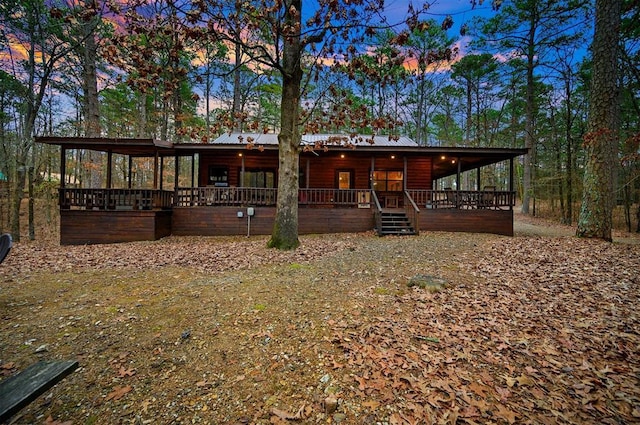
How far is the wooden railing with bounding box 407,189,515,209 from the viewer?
11.9 m

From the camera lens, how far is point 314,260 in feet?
20.7

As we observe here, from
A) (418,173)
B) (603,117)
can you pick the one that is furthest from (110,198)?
(603,117)

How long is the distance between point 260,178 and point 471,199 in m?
10.8

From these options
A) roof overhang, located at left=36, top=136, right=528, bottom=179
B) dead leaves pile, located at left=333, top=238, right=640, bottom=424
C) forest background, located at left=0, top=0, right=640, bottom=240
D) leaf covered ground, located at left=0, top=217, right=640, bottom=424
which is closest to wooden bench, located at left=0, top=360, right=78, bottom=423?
leaf covered ground, located at left=0, top=217, right=640, bottom=424

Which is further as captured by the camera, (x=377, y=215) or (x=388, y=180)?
(x=388, y=180)

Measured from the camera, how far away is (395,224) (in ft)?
36.6

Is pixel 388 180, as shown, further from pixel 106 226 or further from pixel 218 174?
pixel 106 226

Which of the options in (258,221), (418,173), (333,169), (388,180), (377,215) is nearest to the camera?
(377,215)

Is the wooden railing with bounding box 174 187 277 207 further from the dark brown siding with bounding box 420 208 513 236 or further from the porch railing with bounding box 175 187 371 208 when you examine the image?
the dark brown siding with bounding box 420 208 513 236

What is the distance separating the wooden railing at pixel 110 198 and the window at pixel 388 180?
36.8 ft

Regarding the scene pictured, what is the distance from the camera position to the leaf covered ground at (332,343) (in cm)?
205

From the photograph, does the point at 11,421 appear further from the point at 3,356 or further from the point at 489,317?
the point at 489,317

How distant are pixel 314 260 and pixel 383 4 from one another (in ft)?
18.5

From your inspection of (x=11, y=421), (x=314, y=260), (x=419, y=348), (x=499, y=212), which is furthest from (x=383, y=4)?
(x=499, y=212)
